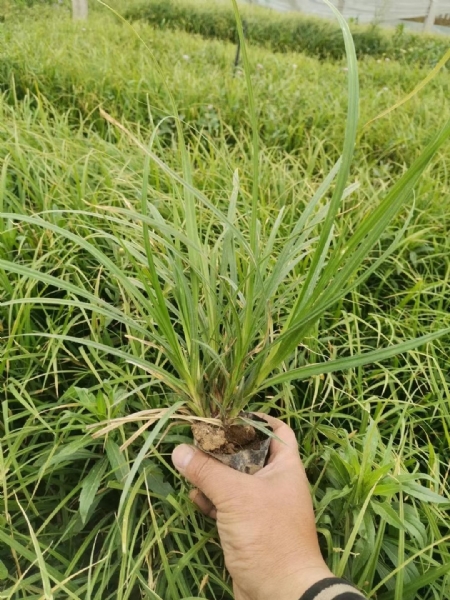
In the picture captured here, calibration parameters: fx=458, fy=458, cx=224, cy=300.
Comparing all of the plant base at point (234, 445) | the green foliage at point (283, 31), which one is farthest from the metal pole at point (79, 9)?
the plant base at point (234, 445)

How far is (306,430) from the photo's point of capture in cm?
100

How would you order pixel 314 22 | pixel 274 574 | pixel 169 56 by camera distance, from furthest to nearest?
pixel 314 22 → pixel 169 56 → pixel 274 574

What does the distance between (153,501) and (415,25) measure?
9912mm

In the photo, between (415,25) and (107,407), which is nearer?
(107,407)

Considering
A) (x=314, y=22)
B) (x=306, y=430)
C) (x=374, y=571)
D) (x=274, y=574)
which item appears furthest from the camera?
(x=314, y=22)

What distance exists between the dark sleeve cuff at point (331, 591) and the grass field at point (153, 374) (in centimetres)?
10

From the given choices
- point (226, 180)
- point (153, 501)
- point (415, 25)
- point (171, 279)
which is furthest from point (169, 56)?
point (415, 25)

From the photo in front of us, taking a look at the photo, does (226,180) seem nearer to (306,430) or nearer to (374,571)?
(306,430)

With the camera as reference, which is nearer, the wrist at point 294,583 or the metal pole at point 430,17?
the wrist at point 294,583

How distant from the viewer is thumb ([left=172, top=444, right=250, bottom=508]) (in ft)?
2.33

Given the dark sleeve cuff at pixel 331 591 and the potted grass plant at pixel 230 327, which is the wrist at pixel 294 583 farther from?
the potted grass plant at pixel 230 327

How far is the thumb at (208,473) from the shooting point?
2.33 ft

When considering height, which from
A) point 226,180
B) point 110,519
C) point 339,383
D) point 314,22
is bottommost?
point 110,519

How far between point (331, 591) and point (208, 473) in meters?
0.24
